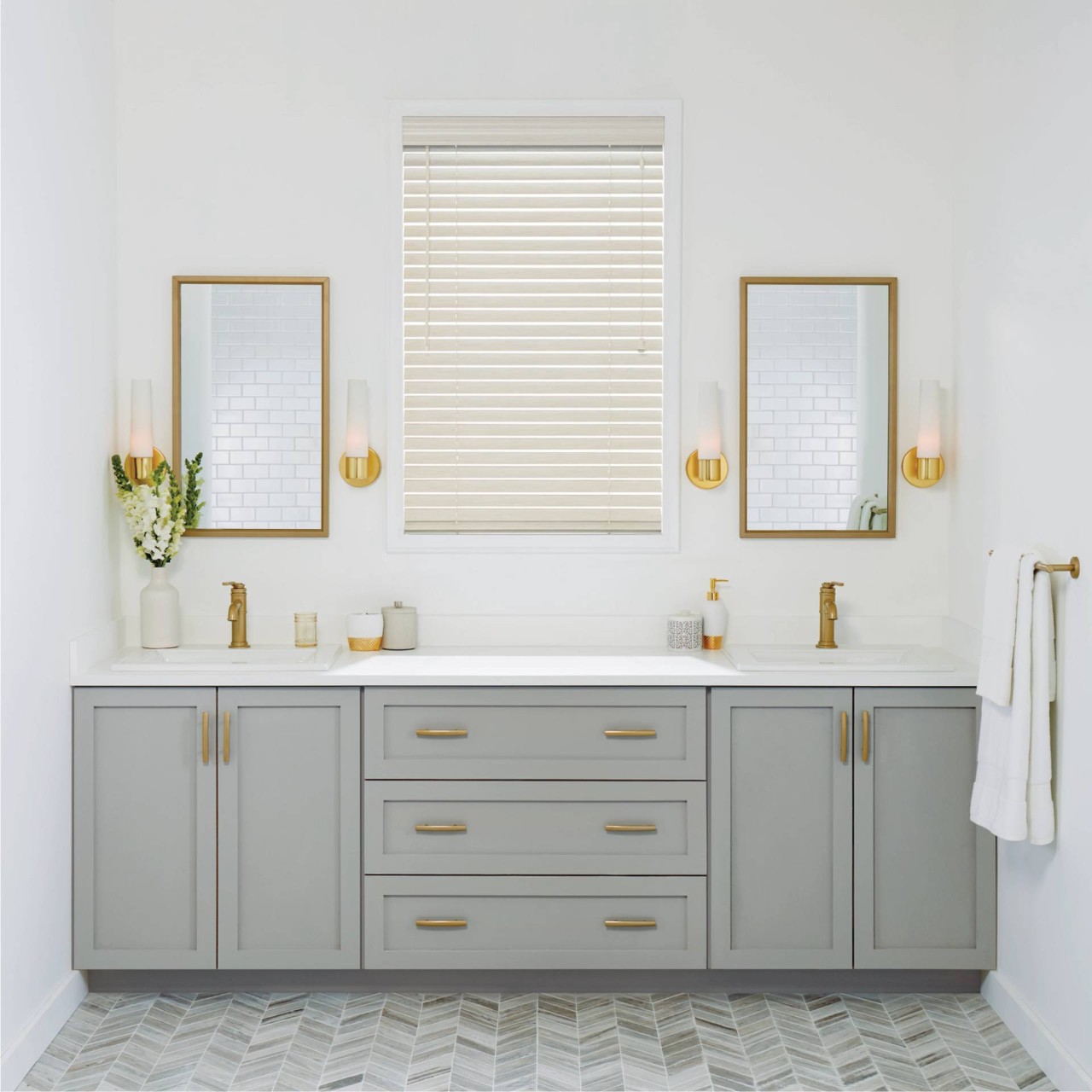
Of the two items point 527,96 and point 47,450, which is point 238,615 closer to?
point 47,450

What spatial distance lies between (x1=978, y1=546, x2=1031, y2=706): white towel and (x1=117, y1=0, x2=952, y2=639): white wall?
2.26ft

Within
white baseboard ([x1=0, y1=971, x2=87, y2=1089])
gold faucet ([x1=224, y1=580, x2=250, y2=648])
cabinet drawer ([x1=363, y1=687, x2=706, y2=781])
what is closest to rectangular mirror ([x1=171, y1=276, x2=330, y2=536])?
gold faucet ([x1=224, y1=580, x2=250, y2=648])

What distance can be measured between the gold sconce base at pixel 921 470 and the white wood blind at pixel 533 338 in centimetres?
71

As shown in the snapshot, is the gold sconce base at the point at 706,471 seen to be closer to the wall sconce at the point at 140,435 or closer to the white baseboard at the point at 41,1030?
the wall sconce at the point at 140,435

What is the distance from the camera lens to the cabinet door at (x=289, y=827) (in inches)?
103

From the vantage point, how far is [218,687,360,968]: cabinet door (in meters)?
2.61

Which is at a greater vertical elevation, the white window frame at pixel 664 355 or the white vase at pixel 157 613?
the white window frame at pixel 664 355

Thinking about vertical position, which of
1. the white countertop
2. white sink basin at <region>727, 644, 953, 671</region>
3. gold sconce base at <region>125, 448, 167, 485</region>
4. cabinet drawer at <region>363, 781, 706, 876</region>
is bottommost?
cabinet drawer at <region>363, 781, 706, 876</region>

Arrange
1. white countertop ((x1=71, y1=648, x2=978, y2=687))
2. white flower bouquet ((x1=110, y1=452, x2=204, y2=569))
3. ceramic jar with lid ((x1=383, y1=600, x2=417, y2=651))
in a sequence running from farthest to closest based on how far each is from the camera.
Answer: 1. ceramic jar with lid ((x1=383, y1=600, x2=417, y2=651))
2. white flower bouquet ((x1=110, y1=452, x2=204, y2=569))
3. white countertop ((x1=71, y1=648, x2=978, y2=687))

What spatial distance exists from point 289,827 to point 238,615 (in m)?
0.65

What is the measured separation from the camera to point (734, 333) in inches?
120

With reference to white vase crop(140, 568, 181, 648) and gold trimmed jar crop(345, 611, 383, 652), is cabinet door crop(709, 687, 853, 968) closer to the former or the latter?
gold trimmed jar crop(345, 611, 383, 652)

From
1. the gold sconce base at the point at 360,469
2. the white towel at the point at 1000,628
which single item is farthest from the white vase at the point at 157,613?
the white towel at the point at 1000,628

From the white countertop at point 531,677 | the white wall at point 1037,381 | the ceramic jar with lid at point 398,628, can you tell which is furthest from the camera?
the ceramic jar with lid at point 398,628
